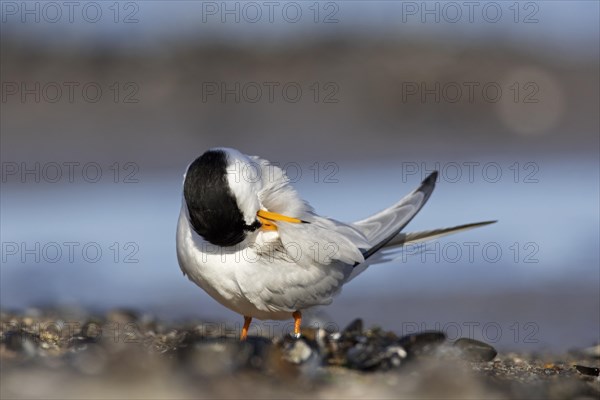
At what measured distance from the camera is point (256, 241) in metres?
4.68

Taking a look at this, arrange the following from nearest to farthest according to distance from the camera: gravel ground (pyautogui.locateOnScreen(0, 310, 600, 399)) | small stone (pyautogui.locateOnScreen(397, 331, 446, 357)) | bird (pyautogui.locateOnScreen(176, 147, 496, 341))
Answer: gravel ground (pyautogui.locateOnScreen(0, 310, 600, 399)) < small stone (pyautogui.locateOnScreen(397, 331, 446, 357)) < bird (pyautogui.locateOnScreen(176, 147, 496, 341))

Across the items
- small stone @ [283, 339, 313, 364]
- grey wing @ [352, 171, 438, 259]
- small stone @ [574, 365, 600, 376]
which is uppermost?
grey wing @ [352, 171, 438, 259]

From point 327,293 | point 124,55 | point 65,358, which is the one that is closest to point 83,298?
point 327,293

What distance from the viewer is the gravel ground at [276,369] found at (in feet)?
→ 11.4

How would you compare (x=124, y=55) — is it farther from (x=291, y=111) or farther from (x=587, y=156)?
(x=587, y=156)

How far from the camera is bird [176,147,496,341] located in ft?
14.5

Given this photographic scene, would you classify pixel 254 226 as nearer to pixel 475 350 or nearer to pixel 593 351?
pixel 475 350

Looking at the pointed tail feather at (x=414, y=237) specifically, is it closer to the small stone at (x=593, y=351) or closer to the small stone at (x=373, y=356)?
the small stone at (x=593, y=351)

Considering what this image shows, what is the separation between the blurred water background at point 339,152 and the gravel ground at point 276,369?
1.31m

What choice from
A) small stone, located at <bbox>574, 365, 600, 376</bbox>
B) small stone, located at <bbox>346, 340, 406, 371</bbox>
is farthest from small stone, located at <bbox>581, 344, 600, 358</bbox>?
small stone, located at <bbox>346, 340, 406, 371</bbox>

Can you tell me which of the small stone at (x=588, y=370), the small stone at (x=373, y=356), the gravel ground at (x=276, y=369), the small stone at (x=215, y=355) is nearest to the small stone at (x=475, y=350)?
the gravel ground at (x=276, y=369)

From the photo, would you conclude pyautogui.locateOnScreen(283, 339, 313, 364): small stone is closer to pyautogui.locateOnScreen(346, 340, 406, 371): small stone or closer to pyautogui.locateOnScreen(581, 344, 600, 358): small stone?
pyautogui.locateOnScreen(346, 340, 406, 371): small stone

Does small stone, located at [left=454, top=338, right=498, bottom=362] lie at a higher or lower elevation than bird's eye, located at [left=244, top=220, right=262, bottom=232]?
lower

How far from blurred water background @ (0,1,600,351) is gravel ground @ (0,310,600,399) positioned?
131 centimetres
